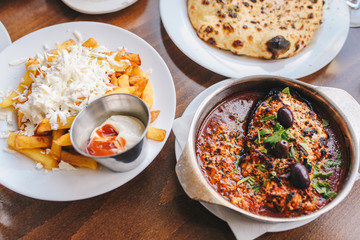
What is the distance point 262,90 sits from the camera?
2.15 meters

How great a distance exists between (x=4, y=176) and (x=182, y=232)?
126 cm

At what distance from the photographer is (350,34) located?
298 cm

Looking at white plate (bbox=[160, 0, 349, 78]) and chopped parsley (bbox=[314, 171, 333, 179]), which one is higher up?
white plate (bbox=[160, 0, 349, 78])

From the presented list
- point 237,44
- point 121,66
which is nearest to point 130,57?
point 121,66

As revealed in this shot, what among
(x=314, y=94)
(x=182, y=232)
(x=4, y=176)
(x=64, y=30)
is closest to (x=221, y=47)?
(x=314, y=94)

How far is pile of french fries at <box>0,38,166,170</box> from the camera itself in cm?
194

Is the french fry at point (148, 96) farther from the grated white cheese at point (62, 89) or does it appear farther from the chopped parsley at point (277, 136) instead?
the chopped parsley at point (277, 136)

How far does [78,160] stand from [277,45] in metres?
1.99

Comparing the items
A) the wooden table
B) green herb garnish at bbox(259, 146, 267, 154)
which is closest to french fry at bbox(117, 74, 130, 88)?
the wooden table

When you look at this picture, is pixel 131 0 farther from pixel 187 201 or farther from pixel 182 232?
pixel 182 232

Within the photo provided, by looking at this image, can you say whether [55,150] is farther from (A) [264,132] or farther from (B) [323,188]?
(B) [323,188]

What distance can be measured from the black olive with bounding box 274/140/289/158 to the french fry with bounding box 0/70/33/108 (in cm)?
195

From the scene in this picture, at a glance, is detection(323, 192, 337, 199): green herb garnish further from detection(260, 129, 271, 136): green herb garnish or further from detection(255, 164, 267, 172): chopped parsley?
detection(260, 129, 271, 136): green herb garnish

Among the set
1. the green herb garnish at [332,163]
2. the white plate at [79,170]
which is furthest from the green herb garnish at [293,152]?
the white plate at [79,170]
